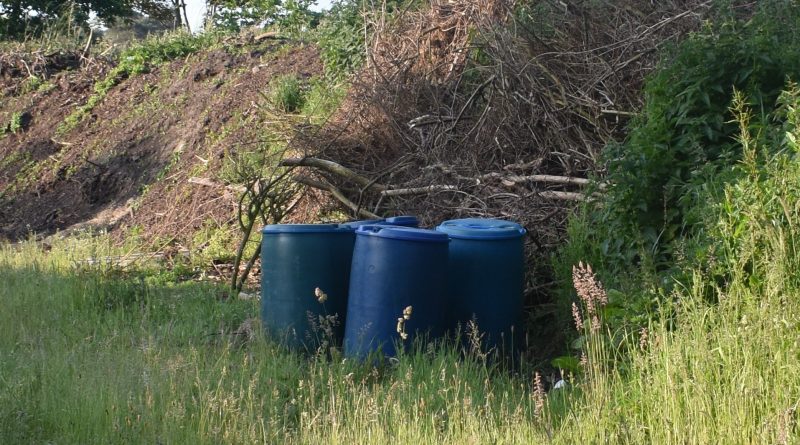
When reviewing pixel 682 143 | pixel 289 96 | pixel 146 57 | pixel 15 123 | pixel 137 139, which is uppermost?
pixel 146 57

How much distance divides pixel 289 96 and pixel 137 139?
3736mm

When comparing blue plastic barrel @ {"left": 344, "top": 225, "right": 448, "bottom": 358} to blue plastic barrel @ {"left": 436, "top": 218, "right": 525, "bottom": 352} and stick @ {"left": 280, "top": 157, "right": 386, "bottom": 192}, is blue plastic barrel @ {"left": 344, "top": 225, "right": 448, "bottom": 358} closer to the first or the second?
blue plastic barrel @ {"left": 436, "top": 218, "right": 525, "bottom": 352}

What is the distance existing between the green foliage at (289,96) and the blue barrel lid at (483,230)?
7246mm

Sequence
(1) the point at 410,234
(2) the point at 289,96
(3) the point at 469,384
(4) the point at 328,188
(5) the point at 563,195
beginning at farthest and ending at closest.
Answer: (2) the point at 289,96 < (4) the point at 328,188 < (5) the point at 563,195 < (1) the point at 410,234 < (3) the point at 469,384

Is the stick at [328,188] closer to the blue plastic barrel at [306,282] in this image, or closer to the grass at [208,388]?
the grass at [208,388]

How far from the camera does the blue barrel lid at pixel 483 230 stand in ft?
19.4

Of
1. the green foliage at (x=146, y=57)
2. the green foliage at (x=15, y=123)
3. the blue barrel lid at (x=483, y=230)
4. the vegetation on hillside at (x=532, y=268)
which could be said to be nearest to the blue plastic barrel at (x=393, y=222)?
the blue barrel lid at (x=483, y=230)

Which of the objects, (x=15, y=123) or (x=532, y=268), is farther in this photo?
(x=15, y=123)

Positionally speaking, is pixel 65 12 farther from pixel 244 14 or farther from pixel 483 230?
pixel 483 230

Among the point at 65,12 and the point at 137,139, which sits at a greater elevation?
the point at 65,12

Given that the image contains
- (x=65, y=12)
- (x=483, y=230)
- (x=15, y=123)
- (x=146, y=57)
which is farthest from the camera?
(x=65, y=12)

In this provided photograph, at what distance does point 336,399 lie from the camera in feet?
15.9

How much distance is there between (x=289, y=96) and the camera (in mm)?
13242

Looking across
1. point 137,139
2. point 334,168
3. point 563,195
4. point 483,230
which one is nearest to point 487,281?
point 483,230
